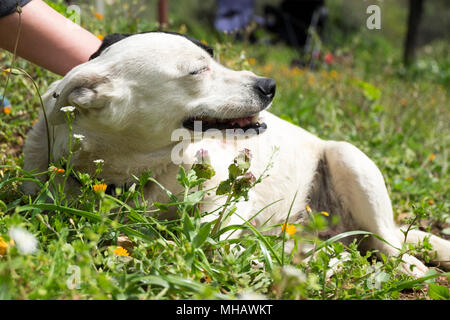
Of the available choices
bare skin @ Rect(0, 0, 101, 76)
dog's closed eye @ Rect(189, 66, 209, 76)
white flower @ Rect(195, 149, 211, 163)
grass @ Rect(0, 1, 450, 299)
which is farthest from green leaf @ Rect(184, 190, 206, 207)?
bare skin @ Rect(0, 0, 101, 76)

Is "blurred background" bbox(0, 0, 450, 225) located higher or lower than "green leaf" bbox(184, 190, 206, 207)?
higher

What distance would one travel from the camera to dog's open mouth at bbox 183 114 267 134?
2113 millimetres

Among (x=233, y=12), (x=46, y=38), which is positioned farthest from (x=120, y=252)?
(x=233, y=12)

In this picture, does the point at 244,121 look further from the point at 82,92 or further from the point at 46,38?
the point at 46,38

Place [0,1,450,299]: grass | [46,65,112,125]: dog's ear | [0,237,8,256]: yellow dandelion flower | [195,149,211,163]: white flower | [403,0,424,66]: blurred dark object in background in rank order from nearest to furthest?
[0,1,450,299]: grass < [0,237,8,256]: yellow dandelion flower < [195,149,211,163]: white flower < [46,65,112,125]: dog's ear < [403,0,424,66]: blurred dark object in background

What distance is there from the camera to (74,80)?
6.54 feet

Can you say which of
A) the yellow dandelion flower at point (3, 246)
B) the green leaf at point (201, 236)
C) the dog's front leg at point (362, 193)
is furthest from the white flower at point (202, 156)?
the dog's front leg at point (362, 193)

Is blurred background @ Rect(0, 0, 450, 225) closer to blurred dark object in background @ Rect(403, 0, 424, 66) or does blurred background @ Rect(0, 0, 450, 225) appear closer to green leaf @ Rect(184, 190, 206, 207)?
blurred dark object in background @ Rect(403, 0, 424, 66)

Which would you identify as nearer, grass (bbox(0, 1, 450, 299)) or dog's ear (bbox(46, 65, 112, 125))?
grass (bbox(0, 1, 450, 299))

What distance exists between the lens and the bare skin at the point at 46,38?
7.72ft

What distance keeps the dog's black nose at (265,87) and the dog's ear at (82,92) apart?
2.11 ft

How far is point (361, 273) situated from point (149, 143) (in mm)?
1028

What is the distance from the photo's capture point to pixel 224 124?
217cm

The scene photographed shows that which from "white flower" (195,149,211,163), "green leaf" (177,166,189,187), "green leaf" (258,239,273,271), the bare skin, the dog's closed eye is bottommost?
"green leaf" (258,239,273,271)
